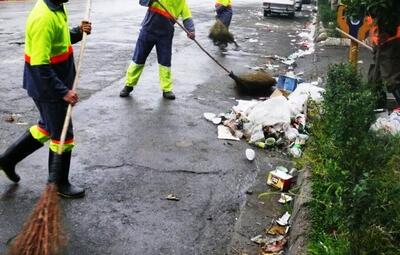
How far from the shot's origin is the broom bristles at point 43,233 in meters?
3.02

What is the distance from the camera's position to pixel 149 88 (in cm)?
803

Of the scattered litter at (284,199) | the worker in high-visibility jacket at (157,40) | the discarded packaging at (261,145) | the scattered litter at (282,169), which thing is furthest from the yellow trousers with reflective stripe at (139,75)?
the scattered litter at (284,199)

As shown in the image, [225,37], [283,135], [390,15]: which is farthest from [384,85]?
[225,37]

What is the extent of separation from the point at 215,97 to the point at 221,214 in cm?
379

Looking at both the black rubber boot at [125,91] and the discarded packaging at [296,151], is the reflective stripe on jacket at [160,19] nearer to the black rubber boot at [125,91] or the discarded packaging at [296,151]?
the black rubber boot at [125,91]

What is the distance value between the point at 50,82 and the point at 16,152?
2.77 feet

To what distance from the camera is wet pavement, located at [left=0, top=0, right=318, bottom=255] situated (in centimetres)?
378

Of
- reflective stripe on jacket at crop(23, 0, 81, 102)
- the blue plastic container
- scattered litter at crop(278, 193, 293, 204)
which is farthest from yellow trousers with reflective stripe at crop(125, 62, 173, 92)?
scattered litter at crop(278, 193, 293, 204)

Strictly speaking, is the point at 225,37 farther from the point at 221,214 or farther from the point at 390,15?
the point at 221,214

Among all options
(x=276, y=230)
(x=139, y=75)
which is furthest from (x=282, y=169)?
(x=139, y=75)

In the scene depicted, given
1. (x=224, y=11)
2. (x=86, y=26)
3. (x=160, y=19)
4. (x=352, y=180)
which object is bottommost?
(x=352, y=180)

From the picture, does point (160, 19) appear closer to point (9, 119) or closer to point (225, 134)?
point (225, 134)

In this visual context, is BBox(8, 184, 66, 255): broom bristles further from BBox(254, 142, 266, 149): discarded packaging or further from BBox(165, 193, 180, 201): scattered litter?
BBox(254, 142, 266, 149): discarded packaging

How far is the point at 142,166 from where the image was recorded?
16.5 ft
